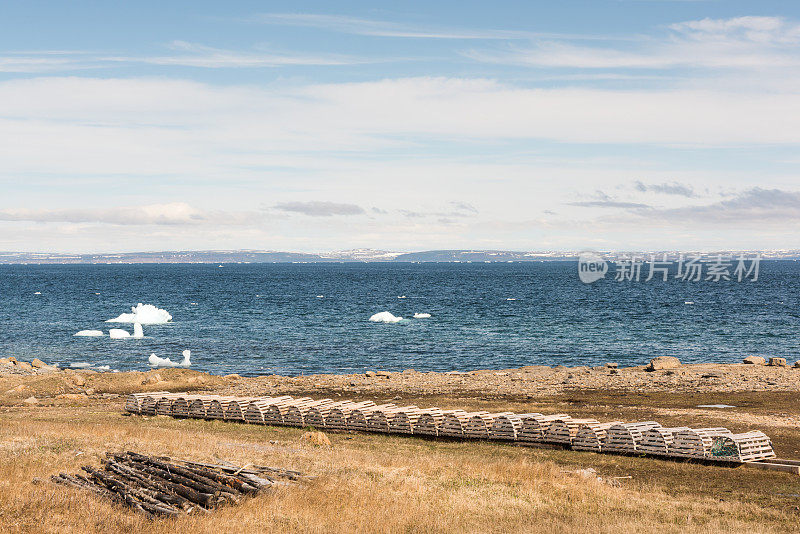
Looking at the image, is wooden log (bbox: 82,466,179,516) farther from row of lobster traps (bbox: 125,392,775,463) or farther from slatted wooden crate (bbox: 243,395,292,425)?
row of lobster traps (bbox: 125,392,775,463)

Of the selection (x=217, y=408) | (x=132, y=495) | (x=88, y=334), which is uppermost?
(x=132, y=495)

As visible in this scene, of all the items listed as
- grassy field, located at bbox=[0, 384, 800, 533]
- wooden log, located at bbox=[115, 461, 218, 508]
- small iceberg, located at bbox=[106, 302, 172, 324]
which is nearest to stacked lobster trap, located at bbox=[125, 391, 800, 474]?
grassy field, located at bbox=[0, 384, 800, 533]

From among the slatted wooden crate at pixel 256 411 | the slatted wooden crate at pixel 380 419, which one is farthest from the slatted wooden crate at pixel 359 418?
the slatted wooden crate at pixel 256 411

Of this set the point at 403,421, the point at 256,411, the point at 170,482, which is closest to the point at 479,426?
the point at 403,421

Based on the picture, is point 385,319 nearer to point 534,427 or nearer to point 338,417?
point 338,417

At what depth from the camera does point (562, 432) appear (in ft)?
82.4

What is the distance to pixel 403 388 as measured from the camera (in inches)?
1581

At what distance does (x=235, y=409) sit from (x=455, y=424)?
9623mm

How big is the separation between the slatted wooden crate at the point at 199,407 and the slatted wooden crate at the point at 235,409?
3.12 feet

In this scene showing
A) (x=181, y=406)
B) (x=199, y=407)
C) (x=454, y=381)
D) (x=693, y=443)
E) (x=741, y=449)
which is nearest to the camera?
(x=741, y=449)

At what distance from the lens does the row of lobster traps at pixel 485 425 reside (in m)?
22.7

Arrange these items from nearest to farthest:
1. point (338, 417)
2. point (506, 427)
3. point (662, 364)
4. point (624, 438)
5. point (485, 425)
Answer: point (624, 438) → point (506, 427) → point (485, 425) → point (338, 417) → point (662, 364)

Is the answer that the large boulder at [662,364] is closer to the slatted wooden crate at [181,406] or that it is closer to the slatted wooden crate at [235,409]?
the slatted wooden crate at [235,409]

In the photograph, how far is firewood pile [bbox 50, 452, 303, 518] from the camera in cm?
1590
